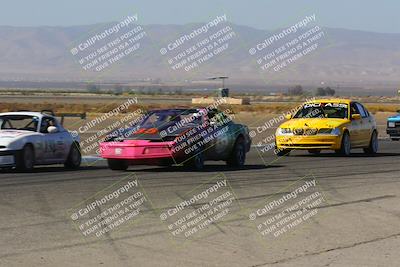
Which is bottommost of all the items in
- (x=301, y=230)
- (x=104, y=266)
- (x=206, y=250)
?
(x=301, y=230)

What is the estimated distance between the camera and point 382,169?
19.9 m

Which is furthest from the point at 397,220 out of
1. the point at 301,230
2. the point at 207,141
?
the point at 207,141

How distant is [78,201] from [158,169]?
609 centimetres

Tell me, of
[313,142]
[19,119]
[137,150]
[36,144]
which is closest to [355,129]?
[313,142]

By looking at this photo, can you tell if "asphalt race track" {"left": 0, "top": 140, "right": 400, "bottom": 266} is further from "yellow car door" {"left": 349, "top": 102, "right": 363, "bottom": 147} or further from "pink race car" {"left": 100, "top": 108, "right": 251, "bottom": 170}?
"yellow car door" {"left": 349, "top": 102, "right": 363, "bottom": 147}

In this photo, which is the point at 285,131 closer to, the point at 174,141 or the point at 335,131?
the point at 335,131

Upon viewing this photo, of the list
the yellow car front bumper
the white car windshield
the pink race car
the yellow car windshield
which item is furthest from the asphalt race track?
the yellow car windshield

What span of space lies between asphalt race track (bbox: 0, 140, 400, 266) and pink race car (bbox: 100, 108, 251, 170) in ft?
1.10

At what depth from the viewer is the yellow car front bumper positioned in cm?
2380

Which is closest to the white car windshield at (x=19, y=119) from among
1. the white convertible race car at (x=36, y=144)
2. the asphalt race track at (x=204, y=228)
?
the white convertible race car at (x=36, y=144)

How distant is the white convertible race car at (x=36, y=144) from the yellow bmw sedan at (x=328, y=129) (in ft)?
20.0

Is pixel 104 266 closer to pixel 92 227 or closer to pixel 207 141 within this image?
pixel 92 227

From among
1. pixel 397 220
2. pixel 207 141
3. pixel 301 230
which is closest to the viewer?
pixel 301 230

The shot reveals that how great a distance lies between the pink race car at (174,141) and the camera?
18.2 metres
